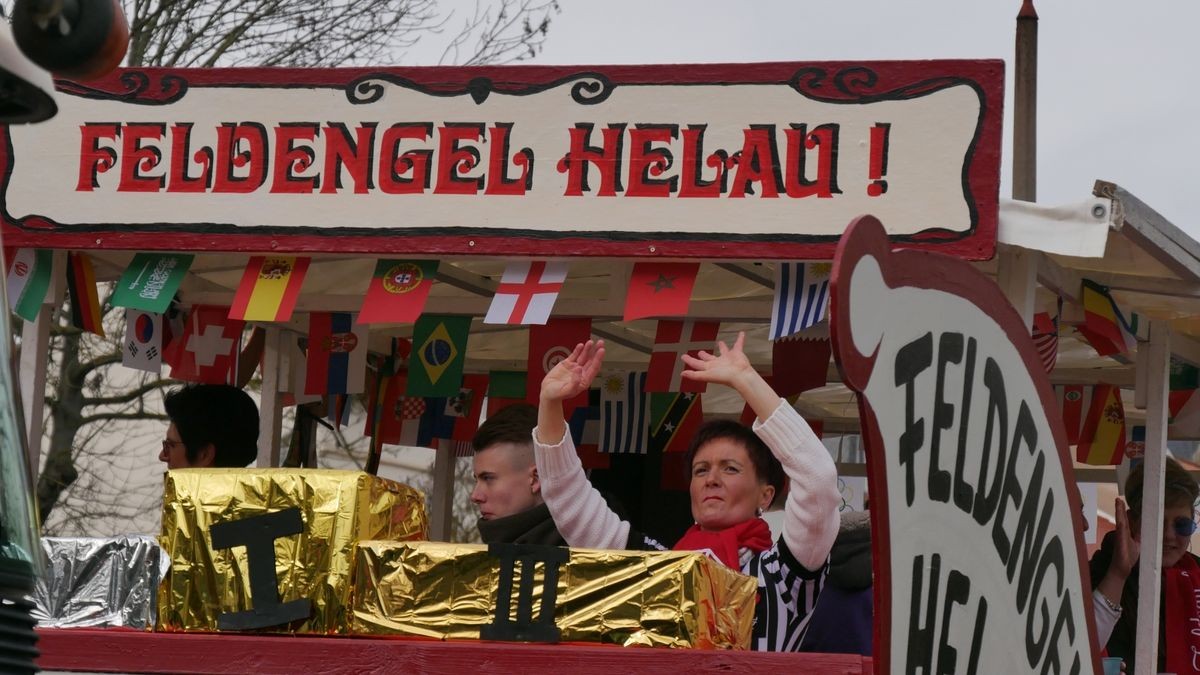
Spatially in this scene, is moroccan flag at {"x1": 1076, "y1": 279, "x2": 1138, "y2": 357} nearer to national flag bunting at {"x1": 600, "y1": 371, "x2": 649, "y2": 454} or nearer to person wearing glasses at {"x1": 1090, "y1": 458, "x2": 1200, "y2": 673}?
person wearing glasses at {"x1": 1090, "y1": 458, "x2": 1200, "y2": 673}

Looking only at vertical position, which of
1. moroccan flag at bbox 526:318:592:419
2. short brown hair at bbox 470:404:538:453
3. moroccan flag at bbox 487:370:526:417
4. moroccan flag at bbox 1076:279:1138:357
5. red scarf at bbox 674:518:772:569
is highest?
moroccan flag at bbox 1076:279:1138:357

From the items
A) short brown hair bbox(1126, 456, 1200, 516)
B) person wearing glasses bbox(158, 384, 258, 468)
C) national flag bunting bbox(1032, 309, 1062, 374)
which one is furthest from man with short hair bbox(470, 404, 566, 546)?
short brown hair bbox(1126, 456, 1200, 516)

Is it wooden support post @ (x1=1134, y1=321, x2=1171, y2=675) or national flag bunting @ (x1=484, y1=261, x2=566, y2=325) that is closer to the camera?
national flag bunting @ (x1=484, y1=261, x2=566, y2=325)

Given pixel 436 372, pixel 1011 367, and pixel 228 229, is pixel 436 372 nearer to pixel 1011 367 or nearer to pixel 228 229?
pixel 228 229

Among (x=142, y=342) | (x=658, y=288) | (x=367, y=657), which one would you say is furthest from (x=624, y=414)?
(x=367, y=657)

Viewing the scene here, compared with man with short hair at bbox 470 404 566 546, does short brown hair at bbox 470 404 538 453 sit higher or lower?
higher

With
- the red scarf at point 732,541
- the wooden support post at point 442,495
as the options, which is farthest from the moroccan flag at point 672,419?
the red scarf at point 732,541

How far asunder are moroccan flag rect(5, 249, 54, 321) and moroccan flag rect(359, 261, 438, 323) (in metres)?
1.19

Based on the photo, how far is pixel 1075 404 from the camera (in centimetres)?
915

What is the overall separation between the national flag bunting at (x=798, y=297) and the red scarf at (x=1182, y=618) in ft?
8.65

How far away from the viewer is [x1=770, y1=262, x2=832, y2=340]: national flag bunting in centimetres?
585

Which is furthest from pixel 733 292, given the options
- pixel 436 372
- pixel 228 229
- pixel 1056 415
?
pixel 1056 415

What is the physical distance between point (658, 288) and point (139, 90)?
1.99 meters

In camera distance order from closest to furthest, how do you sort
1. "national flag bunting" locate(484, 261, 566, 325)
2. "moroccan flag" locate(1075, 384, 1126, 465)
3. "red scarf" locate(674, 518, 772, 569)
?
"red scarf" locate(674, 518, 772, 569), "national flag bunting" locate(484, 261, 566, 325), "moroccan flag" locate(1075, 384, 1126, 465)
